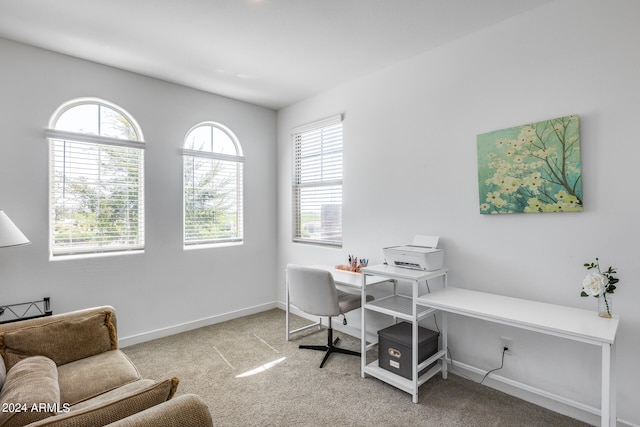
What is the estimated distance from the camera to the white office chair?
2.66 meters

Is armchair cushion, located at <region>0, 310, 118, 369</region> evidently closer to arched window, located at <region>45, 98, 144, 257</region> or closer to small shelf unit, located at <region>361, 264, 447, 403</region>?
arched window, located at <region>45, 98, 144, 257</region>

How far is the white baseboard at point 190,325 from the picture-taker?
10.3 ft

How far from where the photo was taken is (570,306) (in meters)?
2.05

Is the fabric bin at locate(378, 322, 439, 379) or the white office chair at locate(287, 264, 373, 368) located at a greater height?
the white office chair at locate(287, 264, 373, 368)

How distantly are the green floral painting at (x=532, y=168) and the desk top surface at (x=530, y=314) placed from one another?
619mm

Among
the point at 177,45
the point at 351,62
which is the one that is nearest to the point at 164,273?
the point at 177,45

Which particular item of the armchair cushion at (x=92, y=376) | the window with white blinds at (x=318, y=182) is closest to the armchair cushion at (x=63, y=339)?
→ the armchair cushion at (x=92, y=376)

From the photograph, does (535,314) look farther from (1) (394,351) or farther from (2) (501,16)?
(2) (501,16)

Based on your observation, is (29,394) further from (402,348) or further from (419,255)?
(419,255)

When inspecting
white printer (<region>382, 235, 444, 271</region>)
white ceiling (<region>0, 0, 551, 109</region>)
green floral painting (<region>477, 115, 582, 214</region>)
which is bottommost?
white printer (<region>382, 235, 444, 271</region>)

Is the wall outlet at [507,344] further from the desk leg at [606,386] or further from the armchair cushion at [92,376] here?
the armchair cushion at [92,376]

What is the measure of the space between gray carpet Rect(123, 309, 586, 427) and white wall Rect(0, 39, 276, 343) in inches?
21.2

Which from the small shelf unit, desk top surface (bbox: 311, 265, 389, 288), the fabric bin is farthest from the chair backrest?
the fabric bin

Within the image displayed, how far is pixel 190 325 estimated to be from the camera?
354cm
